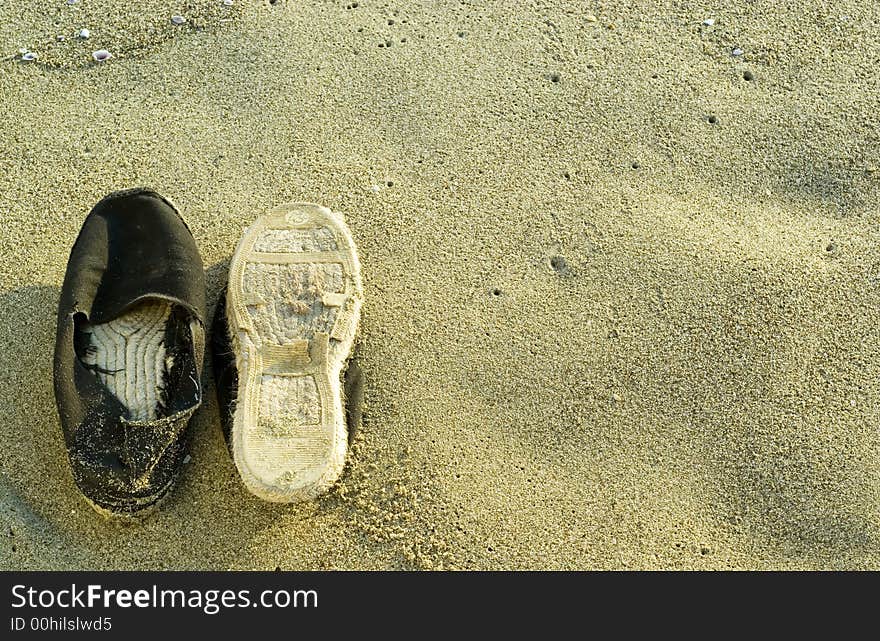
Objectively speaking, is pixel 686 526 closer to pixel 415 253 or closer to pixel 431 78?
pixel 415 253

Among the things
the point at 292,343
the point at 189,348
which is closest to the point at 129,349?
the point at 189,348

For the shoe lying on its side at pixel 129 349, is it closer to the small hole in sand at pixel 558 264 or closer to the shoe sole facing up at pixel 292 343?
the shoe sole facing up at pixel 292 343

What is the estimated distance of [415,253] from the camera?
8.45ft

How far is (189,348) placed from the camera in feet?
7.48

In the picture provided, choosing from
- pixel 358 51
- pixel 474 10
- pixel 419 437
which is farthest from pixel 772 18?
pixel 419 437

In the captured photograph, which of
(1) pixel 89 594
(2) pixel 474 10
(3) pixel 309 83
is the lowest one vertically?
(1) pixel 89 594

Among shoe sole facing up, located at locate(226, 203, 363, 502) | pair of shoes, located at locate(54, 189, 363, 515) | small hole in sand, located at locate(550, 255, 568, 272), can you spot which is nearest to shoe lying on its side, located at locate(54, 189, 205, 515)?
pair of shoes, located at locate(54, 189, 363, 515)

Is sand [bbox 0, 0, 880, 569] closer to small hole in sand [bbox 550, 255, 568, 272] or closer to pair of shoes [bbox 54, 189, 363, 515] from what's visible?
small hole in sand [bbox 550, 255, 568, 272]

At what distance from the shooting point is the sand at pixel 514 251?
2.21 m

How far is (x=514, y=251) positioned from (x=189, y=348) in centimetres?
92

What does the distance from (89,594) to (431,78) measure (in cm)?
177

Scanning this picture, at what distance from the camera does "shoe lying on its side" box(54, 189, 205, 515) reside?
81.7 inches

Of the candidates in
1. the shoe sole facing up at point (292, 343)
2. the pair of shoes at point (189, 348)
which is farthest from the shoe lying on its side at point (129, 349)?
the shoe sole facing up at point (292, 343)

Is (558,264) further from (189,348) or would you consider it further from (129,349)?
(129,349)
